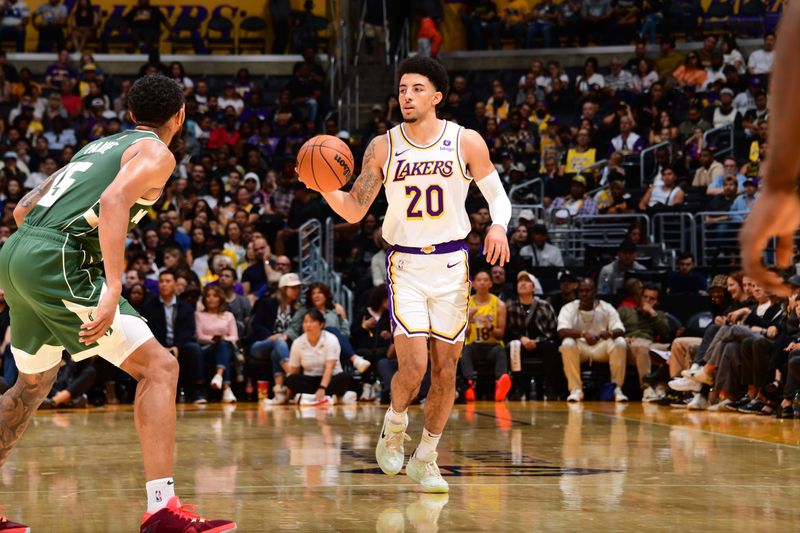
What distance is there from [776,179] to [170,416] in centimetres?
311

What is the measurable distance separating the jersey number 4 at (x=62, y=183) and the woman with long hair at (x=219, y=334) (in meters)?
8.84

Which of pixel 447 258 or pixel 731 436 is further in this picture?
pixel 731 436

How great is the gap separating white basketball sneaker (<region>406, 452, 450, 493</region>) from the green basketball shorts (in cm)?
196

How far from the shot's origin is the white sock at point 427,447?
630 cm

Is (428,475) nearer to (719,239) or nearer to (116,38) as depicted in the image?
(719,239)

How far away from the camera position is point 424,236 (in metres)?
6.47

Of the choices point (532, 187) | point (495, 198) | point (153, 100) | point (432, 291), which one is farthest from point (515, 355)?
point (153, 100)

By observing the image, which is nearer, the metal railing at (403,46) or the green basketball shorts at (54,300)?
the green basketball shorts at (54,300)

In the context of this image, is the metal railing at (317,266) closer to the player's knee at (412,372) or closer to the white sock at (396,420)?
the white sock at (396,420)

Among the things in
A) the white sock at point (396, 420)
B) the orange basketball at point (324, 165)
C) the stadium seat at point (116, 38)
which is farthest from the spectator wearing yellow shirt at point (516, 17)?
the white sock at point (396, 420)

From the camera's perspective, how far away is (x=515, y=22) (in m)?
24.4

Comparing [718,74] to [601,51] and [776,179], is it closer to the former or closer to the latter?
[601,51]

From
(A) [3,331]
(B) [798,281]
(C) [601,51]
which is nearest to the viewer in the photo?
(B) [798,281]

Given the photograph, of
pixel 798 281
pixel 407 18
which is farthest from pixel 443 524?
pixel 407 18
